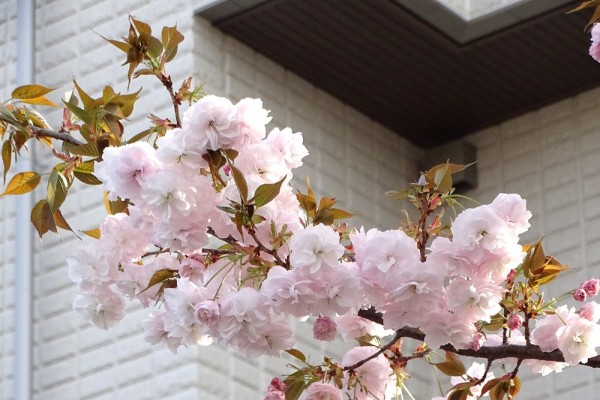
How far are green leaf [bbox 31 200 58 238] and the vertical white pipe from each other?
214 cm

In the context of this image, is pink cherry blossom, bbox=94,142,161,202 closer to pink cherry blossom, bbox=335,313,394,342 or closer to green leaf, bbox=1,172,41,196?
green leaf, bbox=1,172,41,196

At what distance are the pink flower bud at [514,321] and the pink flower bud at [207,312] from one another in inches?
13.7

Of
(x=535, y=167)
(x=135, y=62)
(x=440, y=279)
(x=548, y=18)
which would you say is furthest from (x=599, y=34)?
(x=535, y=167)

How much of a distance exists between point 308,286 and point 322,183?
105 inches

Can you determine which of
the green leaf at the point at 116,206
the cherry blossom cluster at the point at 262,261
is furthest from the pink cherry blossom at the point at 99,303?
the green leaf at the point at 116,206

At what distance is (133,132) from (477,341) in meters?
2.43

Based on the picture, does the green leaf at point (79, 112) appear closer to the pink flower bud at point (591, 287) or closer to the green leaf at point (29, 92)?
the green leaf at point (29, 92)

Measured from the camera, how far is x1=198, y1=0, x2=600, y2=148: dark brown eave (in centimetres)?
423

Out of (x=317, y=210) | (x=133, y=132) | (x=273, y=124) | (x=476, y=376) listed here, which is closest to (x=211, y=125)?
(x=317, y=210)

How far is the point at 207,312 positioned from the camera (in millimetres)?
1839

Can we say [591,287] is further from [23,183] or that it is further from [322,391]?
[23,183]

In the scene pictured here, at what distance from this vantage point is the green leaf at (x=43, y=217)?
2002mm

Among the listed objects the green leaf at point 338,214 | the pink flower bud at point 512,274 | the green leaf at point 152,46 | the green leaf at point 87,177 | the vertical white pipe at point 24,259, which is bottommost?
the pink flower bud at point 512,274

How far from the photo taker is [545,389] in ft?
14.0
